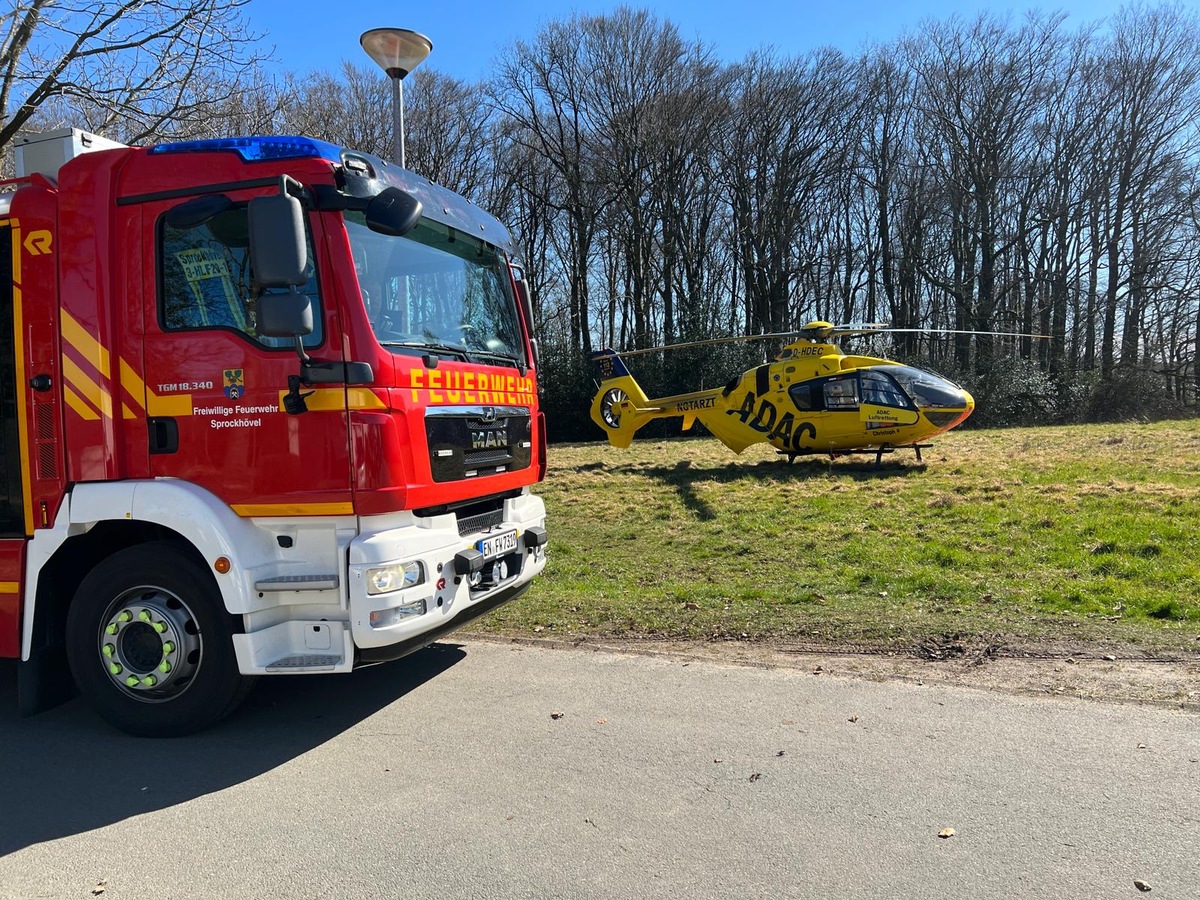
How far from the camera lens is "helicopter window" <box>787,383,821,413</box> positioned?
52.4 feet

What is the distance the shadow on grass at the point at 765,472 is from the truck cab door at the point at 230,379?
9401mm

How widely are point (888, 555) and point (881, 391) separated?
7.52 m

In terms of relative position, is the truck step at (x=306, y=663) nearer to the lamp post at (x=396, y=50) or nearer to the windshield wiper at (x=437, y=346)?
the windshield wiper at (x=437, y=346)

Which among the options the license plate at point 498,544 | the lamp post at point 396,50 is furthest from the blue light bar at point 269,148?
the lamp post at point 396,50

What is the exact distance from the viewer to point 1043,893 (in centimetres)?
278

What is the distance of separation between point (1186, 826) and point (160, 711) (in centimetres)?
478

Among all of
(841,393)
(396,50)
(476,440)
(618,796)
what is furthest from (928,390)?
(618,796)

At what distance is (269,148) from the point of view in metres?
4.13

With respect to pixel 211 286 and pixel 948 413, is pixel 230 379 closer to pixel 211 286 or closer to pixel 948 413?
pixel 211 286

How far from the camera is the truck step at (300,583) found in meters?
4.03

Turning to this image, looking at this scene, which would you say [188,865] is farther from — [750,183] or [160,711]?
[750,183]

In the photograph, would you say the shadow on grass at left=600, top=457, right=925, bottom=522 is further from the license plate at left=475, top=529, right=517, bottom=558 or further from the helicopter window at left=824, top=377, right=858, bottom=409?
the license plate at left=475, top=529, right=517, bottom=558

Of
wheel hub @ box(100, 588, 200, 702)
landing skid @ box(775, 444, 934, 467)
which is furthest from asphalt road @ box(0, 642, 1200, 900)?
landing skid @ box(775, 444, 934, 467)

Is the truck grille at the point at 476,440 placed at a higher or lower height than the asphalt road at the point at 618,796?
higher
